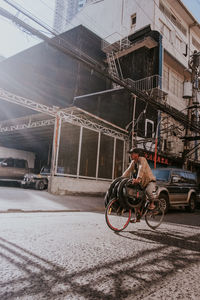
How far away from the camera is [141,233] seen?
483 centimetres

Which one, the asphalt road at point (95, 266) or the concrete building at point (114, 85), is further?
the concrete building at point (114, 85)

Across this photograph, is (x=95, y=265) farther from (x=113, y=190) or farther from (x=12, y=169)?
(x=12, y=169)

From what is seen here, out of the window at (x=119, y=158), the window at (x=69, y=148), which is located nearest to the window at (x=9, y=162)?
the window at (x=69, y=148)

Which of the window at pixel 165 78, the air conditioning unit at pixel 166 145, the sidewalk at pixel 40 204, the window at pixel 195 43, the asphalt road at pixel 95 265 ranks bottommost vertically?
the sidewalk at pixel 40 204

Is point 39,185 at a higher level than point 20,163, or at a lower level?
lower

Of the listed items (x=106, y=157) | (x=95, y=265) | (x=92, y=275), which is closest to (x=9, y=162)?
(x=106, y=157)

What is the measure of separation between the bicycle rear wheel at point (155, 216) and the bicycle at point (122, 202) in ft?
0.09

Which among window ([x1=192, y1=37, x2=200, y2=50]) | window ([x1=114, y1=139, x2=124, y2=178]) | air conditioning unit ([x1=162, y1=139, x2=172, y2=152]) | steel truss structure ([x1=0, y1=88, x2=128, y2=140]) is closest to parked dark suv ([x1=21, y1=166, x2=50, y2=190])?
steel truss structure ([x1=0, y1=88, x2=128, y2=140])

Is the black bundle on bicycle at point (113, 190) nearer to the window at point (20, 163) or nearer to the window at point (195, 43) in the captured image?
the window at point (20, 163)

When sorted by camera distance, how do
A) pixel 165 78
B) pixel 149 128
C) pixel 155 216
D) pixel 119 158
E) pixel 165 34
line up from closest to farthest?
1. pixel 155 216
2. pixel 119 158
3. pixel 149 128
4. pixel 165 78
5. pixel 165 34

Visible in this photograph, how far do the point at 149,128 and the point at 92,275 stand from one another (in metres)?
18.0

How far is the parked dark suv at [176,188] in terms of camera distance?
9000 mm

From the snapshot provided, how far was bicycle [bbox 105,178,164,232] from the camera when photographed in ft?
15.5

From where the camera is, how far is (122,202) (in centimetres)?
476
